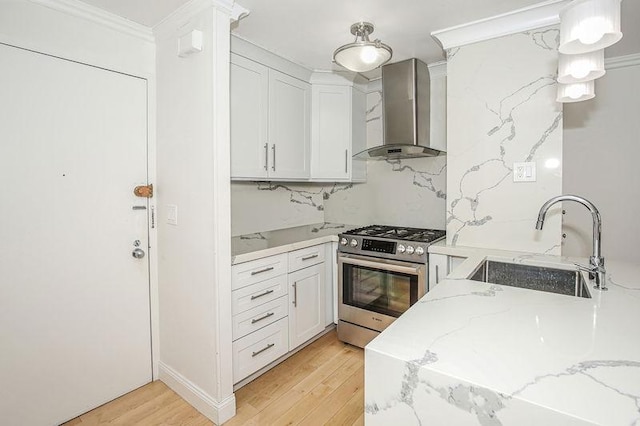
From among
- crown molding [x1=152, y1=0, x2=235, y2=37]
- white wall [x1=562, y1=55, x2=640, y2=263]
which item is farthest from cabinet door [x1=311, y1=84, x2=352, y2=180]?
white wall [x1=562, y1=55, x2=640, y2=263]

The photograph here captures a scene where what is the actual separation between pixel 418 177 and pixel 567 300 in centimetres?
196

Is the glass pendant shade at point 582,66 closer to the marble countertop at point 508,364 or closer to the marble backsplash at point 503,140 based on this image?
the marble backsplash at point 503,140

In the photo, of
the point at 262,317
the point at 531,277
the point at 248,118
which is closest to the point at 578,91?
the point at 531,277

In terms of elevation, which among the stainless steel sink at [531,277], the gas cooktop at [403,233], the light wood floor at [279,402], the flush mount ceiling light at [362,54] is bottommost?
the light wood floor at [279,402]

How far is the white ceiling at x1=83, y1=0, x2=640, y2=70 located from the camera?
182 centimetres

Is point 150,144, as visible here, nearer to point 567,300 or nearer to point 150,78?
point 150,78

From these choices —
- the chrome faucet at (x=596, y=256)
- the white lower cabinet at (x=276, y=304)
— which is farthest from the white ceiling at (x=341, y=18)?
the white lower cabinet at (x=276, y=304)

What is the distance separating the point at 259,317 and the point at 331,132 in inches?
66.1

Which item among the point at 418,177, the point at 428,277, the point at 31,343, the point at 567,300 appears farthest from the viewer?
the point at 418,177

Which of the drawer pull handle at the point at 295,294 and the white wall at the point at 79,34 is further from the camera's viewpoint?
the drawer pull handle at the point at 295,294

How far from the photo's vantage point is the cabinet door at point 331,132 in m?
2.91

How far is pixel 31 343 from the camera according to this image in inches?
67.3

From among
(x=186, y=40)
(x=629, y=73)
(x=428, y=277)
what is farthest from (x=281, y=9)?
(x=629, y=73)

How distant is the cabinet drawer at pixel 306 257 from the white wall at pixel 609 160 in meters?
2.23
